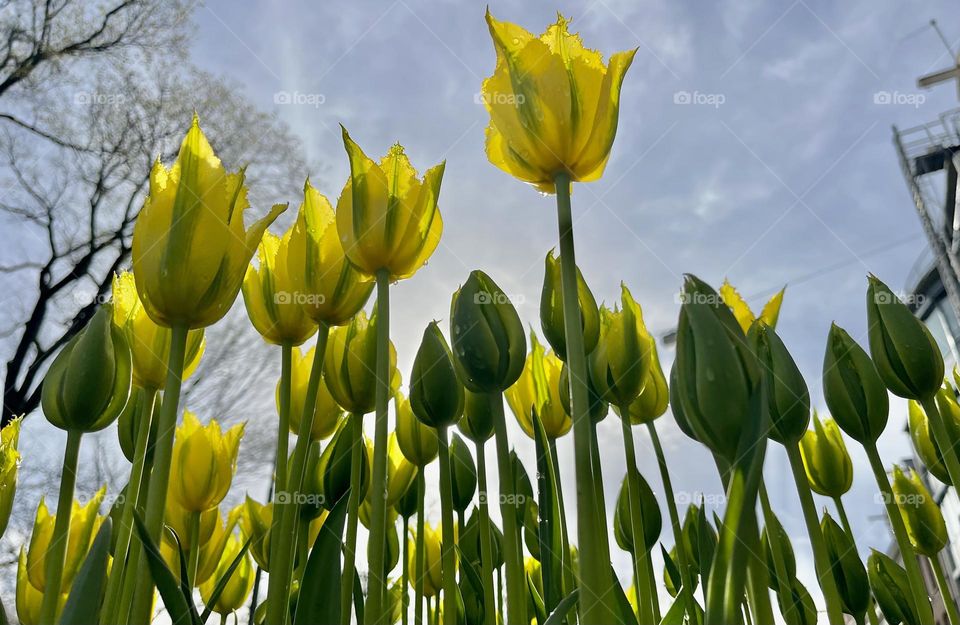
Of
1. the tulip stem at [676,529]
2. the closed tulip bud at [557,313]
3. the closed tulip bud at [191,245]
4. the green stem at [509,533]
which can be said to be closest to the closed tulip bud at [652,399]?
the tulip stem at [676,529]

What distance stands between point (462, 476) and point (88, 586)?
629mm

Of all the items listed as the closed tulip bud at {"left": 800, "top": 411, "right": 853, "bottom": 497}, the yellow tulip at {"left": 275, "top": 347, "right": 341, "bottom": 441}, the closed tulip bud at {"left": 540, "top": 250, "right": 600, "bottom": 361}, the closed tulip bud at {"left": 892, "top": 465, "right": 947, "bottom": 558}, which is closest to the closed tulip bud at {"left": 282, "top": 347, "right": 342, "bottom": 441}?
the yellow tulip at {"left": 275, "top": 347, "right": 341, "bottom": 441}

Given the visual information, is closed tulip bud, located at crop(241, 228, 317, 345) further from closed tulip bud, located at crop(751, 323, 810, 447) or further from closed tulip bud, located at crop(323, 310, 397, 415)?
closed tulip bud, located at crop(751, 323, 810, 447)

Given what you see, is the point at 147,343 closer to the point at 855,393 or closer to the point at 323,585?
the point at 323,585

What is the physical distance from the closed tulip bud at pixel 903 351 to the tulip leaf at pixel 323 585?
64cm

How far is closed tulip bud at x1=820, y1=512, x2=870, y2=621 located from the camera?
2.89ft

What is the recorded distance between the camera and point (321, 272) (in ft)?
2.53

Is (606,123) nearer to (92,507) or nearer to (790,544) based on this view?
(790,544)

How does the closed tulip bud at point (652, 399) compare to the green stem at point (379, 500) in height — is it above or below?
above

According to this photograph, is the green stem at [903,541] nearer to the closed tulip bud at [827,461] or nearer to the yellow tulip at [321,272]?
the closed tulip bud at [827,461]

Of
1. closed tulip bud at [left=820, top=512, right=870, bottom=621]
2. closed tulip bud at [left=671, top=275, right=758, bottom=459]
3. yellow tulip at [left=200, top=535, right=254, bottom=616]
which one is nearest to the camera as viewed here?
closed tulip bud at [left=671, top=275, right=758, bottom=459]

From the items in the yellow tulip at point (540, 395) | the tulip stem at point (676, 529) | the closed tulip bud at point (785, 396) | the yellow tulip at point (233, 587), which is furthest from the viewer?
the yellow tulip at point (233, 587)

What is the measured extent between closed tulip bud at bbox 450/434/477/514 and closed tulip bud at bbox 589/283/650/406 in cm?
31

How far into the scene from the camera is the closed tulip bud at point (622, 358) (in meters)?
0.83
